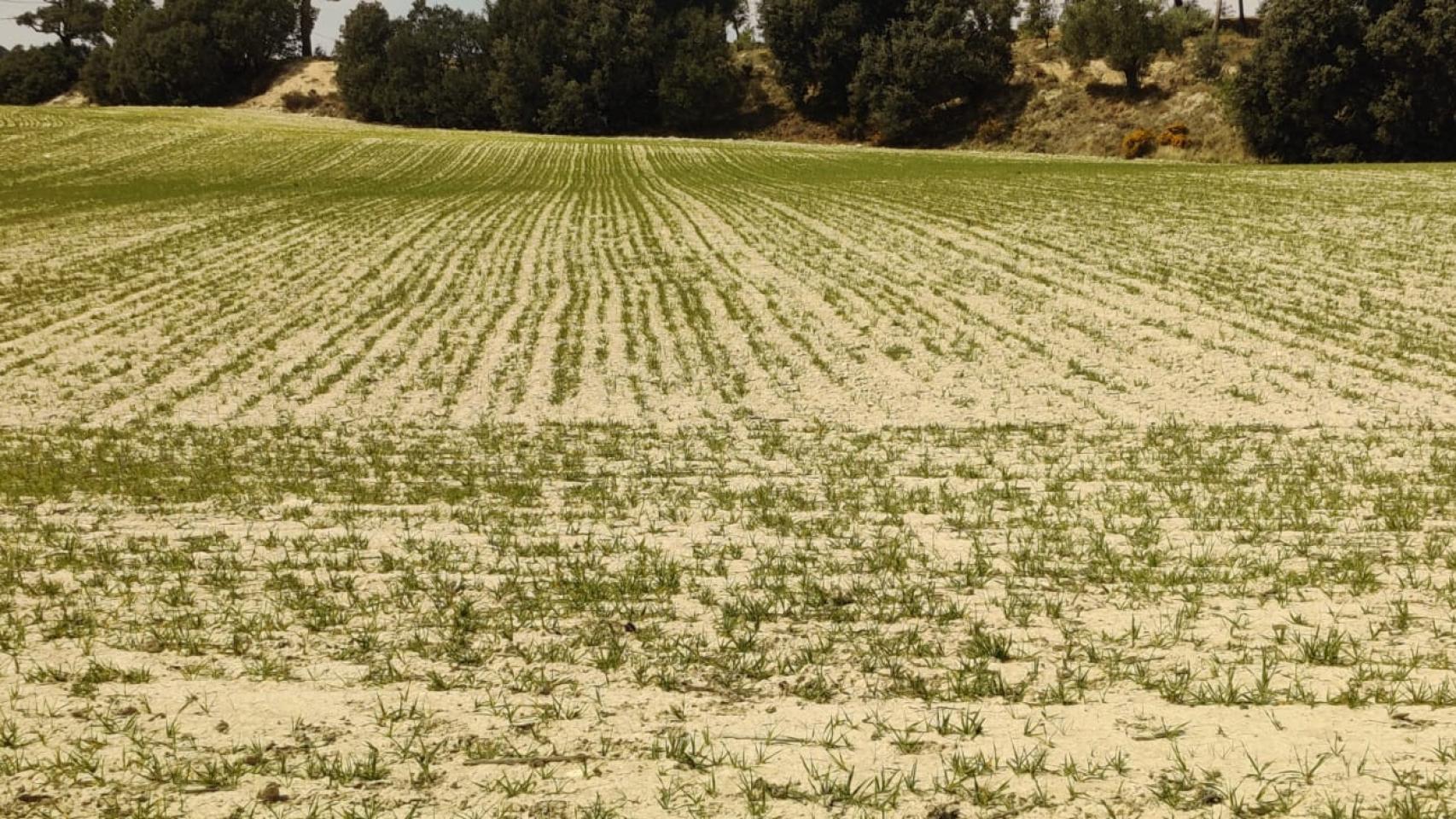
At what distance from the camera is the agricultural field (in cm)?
522

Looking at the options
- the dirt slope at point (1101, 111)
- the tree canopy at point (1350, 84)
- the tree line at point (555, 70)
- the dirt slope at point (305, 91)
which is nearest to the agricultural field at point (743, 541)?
the tree canopy at point (1350, 84)

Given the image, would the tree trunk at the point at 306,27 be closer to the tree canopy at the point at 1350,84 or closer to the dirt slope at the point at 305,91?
the dirt slope at the point at 305,91

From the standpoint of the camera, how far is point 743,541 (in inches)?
345

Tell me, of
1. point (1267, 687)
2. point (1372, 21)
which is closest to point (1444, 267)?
point (1267, 687)

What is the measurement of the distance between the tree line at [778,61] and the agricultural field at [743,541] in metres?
39.3

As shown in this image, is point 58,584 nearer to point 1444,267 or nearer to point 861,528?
point 861,528

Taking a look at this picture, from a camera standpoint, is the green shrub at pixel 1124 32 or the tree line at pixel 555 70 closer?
the green shrub at pixel 1124 32

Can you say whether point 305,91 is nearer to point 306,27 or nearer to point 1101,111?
point 306,27

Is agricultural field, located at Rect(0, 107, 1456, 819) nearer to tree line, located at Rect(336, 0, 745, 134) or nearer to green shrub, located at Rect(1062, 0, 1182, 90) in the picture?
green shrub, located at Rect(1062, 0, 1182, 90)

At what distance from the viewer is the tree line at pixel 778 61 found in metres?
57.9

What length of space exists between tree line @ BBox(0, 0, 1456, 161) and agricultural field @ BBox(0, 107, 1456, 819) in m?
39.3

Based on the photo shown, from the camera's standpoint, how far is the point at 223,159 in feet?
191

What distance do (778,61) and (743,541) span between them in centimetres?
8660

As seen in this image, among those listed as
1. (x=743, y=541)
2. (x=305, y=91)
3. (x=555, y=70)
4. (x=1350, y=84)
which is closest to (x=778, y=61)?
(x=555, y=70)
